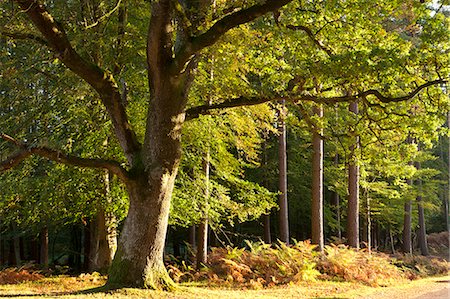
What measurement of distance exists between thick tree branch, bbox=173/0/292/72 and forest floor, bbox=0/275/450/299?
400 cm

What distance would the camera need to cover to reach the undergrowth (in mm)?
11453

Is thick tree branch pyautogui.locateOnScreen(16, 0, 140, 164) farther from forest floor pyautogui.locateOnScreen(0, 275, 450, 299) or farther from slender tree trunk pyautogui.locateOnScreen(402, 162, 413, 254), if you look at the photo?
slender tree trunk pyautogui.locateOnScreen(402, 162, 413, 254)

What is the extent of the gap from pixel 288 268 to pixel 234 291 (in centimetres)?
243

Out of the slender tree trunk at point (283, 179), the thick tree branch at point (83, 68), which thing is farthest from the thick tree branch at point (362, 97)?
the slender tree trunk at point (283, 179)

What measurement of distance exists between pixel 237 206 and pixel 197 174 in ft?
5.22

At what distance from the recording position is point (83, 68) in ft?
25.0

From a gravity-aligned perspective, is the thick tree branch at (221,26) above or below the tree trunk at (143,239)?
above

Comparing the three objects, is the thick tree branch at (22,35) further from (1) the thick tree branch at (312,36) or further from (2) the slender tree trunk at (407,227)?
(2) the slender tree trunk at (407,227)

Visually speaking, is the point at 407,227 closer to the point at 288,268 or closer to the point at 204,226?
the point at 288,268

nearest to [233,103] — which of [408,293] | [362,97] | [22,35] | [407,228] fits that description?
[362,97]

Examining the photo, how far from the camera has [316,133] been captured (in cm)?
991

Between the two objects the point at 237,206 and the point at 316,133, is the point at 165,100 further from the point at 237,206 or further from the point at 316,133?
the point at 237,206

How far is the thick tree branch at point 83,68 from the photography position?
693 centimetres

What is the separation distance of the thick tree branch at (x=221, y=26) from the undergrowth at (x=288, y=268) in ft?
→ 20.1
